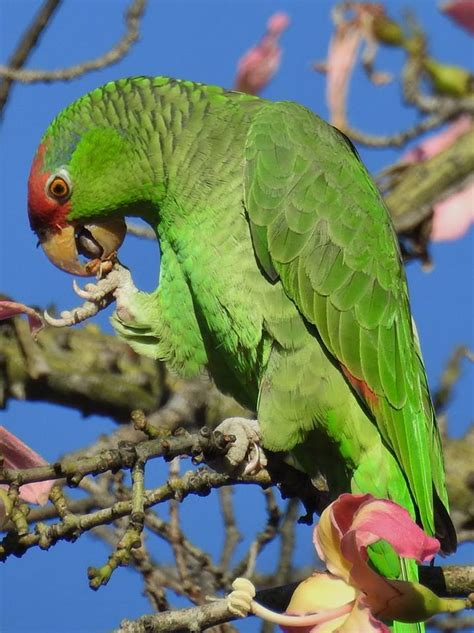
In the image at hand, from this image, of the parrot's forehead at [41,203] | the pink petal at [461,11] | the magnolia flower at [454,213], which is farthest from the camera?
the magnolia flower at [454,213]

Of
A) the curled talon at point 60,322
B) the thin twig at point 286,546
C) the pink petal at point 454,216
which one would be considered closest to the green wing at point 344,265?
the curled talon at point 60,322

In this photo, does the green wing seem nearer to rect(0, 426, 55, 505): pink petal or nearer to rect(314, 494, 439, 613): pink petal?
rect(314, 494, 439, 613): pink petal

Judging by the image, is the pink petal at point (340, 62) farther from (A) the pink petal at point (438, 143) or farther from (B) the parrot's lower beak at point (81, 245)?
(B) the parrot's lower beak at point (81, 245)

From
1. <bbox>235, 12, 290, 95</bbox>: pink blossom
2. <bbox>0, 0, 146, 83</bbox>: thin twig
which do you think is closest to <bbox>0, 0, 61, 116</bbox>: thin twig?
<bbox>0, 0, 146, 83</bbox>: thin twig

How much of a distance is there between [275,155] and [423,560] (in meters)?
1.57

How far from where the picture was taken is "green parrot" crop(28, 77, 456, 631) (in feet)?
10.1

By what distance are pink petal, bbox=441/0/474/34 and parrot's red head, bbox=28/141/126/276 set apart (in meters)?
1.63

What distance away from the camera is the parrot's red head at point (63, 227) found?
3416mm

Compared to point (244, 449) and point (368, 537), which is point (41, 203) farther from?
point (368, 537)

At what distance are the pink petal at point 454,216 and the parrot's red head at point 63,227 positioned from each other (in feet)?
5.34

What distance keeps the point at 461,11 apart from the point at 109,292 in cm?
188

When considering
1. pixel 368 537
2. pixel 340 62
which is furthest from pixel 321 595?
pixel 340 62

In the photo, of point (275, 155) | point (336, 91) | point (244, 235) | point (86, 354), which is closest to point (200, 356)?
point (244, 235)

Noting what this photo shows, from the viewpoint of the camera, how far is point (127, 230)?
3.74 metres
